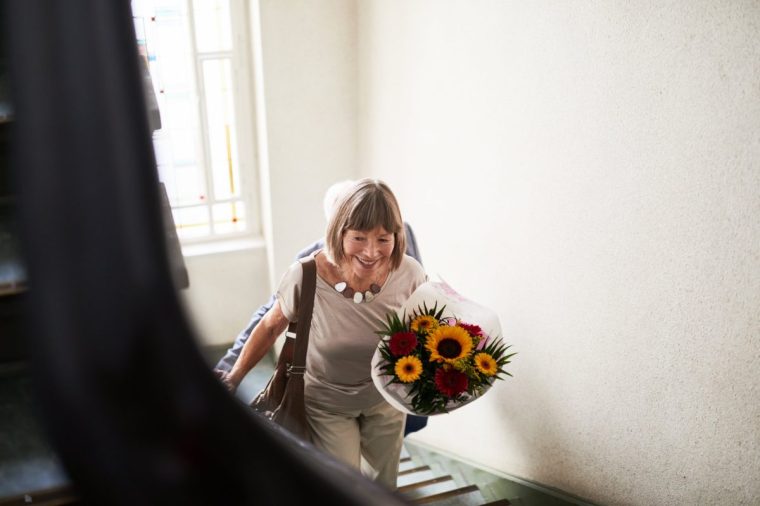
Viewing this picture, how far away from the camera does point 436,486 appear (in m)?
3.90

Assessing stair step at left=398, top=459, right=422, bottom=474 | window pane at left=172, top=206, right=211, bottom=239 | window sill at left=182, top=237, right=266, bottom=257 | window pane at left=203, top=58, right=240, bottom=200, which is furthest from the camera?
window pane at left=172, top=206, right=211, bottom=239

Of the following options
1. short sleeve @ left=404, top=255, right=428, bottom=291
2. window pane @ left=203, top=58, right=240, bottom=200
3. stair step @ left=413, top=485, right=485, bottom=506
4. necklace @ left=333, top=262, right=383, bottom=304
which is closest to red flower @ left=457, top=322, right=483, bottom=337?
short sleeve @ left=404, top=255, right=428, bottom=291

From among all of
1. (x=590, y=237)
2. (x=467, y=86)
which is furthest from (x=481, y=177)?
(x=590, y=237)

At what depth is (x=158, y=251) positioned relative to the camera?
0.19 m

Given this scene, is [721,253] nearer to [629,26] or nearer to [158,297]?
[629,26]

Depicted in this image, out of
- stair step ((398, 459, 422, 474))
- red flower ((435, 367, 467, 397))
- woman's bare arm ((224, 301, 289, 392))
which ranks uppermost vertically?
woman's bare arm ((224, 301, 289, 392))

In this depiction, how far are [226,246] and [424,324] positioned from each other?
3786 mm

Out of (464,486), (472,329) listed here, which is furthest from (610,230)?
(464,486)

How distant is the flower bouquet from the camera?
274 centimetres

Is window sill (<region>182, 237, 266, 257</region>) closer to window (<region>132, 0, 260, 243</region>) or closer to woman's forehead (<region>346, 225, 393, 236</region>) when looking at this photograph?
window (<region>132, 0, 260, 243</region>)

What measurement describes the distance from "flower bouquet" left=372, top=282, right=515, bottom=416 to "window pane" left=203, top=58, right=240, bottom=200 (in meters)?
3.66

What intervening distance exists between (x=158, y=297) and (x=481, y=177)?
370cm

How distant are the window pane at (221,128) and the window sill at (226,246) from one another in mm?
416

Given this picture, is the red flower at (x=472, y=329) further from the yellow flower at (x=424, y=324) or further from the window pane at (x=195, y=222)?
the window pane at (x=195, y=222)
